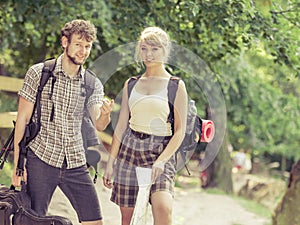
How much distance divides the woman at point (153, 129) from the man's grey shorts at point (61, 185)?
23 centimetres

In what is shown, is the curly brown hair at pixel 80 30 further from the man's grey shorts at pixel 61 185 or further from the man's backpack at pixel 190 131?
the man's grey shorts at pixel 61 185

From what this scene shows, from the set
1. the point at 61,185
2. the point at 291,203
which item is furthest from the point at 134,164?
the point at 291,203

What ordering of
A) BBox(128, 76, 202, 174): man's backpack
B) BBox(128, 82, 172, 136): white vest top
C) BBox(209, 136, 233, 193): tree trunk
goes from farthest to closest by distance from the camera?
1. BBox(209, 136, 233, 193): tree trunk
2. BBox(128, 76, 202, 174): man's backpack
3. BBox(128, 82, 172, 136): white vest top

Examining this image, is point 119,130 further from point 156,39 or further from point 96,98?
point 156,39

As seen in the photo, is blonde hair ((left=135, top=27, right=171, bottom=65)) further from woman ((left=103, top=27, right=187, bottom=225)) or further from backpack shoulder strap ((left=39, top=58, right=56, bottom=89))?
backpack shoulder strap ((left=39, top=58, right=56, bottom=89))

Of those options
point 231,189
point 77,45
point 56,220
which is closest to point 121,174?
point 56,220

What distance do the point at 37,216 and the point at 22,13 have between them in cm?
432

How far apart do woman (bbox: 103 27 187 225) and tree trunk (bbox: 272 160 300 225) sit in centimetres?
377

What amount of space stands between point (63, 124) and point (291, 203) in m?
4.42

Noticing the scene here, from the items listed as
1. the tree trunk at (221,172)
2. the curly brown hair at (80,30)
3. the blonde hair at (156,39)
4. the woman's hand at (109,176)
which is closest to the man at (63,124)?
the curly brown hair at (80,30)

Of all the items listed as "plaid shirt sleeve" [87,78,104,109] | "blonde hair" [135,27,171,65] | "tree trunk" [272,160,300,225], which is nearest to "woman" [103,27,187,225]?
"blonde hair" [135,27,171,65]

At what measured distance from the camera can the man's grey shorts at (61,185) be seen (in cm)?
441

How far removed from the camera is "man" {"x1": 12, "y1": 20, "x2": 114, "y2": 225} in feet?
14.4

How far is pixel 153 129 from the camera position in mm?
4480
